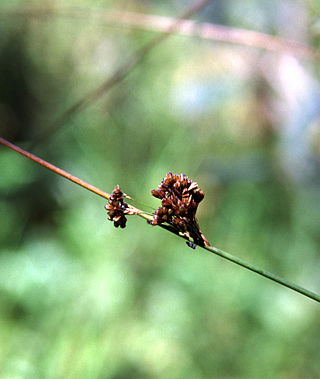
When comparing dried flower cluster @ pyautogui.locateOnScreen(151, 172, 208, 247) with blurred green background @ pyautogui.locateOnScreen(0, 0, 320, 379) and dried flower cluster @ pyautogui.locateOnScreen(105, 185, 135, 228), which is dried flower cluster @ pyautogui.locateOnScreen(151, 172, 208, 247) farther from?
blurred green background @ pyautogui.locateOnScreen(0, 0, 320, 379)

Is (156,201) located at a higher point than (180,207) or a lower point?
higher

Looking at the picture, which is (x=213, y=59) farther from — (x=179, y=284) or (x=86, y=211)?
(x=179, y=284)

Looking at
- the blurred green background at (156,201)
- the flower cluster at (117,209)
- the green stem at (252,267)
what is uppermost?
the blurred green background at (156,201)

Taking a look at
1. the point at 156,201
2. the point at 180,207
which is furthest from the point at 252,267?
the point at 156,201

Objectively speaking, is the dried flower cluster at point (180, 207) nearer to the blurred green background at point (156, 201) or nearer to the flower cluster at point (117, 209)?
the flower cluster at point (117, 209)

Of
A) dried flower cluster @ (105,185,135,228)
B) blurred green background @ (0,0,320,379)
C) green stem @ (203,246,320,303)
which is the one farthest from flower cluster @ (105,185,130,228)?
blurred green background @ (0,0,320,379)

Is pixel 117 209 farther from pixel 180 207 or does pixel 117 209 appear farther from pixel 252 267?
pixel 252 267

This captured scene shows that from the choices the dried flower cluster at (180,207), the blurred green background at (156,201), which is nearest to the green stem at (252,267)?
the dried flower cluster at (180,207)
